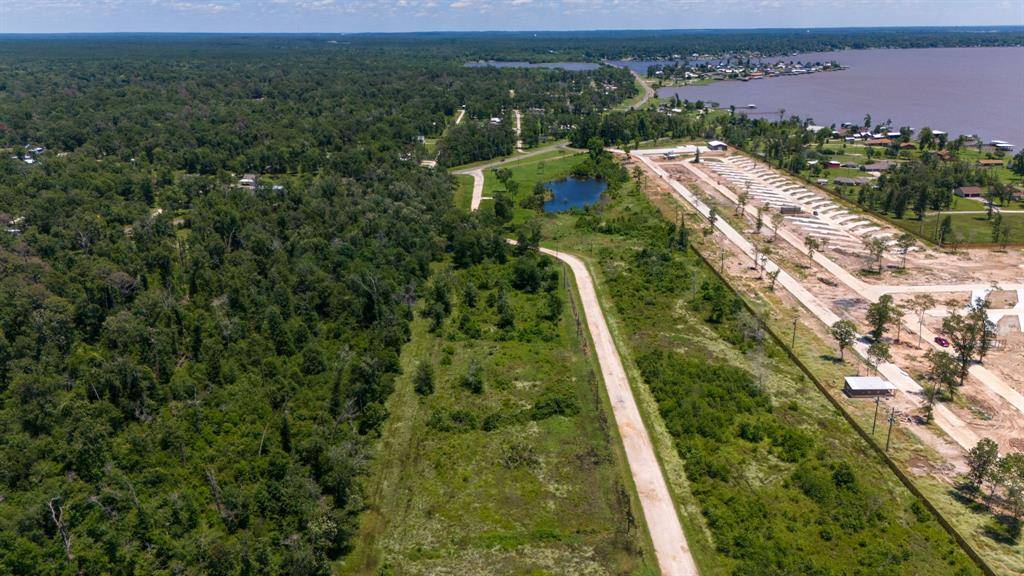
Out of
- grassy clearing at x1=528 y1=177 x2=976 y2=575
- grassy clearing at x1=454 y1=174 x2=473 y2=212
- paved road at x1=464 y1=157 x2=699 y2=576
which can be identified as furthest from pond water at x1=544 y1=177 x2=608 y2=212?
paved road at x1=464 y1=157 x2=699 y2=576

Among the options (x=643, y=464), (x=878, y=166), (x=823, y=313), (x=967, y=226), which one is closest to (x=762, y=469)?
(x=643, y=464)

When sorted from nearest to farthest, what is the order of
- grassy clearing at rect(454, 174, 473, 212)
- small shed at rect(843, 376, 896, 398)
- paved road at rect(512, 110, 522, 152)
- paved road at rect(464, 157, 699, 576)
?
paved road at rect(464, 157, 699, 576)
small shed at rect(843, 376, 896, 398)
grassy clearing at rect(454, 174, 473, 212)
paved road at rect(512, 110, 522, 152)

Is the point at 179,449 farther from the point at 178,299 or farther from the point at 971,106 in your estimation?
the point at 971,106

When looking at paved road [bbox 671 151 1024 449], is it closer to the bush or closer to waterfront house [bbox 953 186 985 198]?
the bush

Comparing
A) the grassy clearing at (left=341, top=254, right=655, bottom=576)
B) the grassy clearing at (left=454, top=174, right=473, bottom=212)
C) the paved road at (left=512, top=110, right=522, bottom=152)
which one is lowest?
the grassy clearing at (left=341, top=254, right=655, bottom=576)

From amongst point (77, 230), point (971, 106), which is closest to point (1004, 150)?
point (971, 106)

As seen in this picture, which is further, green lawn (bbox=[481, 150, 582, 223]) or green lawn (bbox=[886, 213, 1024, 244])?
green lawn (bbox=[481, 150, 582, 223])
